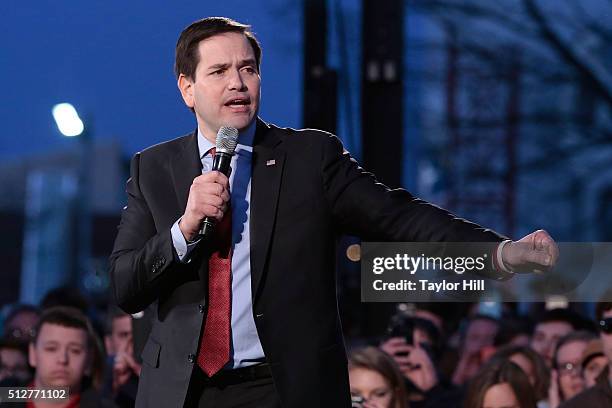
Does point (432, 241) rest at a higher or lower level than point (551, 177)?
lower

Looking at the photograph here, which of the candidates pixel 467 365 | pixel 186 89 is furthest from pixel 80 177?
pixel 186 89

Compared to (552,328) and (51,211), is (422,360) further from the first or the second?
(51,211)

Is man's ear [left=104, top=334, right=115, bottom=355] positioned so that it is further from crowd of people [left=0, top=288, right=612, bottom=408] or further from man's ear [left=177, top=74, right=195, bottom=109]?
man's ear [left=177, top=74, right=195, bottom=109]

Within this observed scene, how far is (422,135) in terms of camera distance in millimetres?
9273

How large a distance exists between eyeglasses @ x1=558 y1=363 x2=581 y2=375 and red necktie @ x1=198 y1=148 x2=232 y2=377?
2.90 meters

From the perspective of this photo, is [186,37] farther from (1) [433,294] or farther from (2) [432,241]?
(1) [433,294]

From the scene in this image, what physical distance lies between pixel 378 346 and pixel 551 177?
13.2 feet

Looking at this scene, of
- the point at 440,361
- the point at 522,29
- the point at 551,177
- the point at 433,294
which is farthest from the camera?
the point at 551,177

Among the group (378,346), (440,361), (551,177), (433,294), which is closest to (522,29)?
(551,177)

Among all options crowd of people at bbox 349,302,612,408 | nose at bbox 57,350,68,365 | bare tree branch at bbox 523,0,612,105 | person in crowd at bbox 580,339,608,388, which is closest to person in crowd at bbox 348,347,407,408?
crowd of people at bbox 349,302,612,408

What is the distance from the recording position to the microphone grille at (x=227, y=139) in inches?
103

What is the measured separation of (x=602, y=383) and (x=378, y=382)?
0.84 m

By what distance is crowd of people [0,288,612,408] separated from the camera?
4586 millimetres

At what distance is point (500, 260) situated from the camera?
280 centimetres
